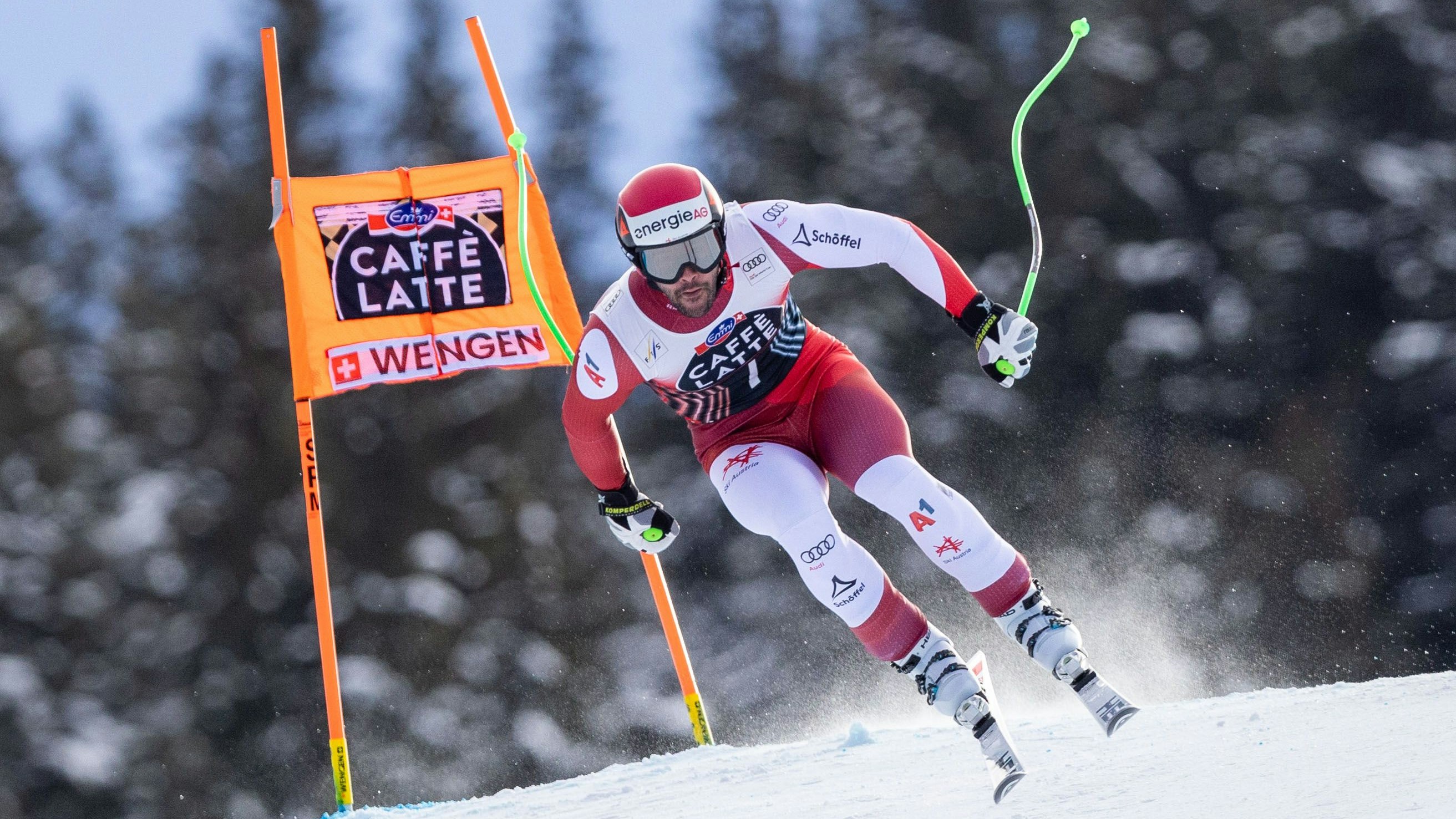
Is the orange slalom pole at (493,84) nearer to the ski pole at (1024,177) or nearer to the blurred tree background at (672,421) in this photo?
the ski pole at (1024,177)

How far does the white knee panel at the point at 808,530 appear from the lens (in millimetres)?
3783

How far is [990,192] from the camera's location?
736 inches

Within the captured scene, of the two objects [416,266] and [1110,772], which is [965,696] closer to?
[1110,772]

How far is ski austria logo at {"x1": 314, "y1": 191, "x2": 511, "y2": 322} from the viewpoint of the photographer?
6.14 meters

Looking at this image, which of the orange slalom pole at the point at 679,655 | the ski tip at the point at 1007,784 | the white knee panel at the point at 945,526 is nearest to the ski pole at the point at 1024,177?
the white knee panel at the point at 945,526

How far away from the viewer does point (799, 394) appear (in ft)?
14.1

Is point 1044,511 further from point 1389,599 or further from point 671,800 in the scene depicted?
point 671,800

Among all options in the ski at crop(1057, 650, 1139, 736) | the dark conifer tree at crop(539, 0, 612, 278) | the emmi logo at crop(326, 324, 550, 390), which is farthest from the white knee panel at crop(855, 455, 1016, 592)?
the dark conifer tree at crop(539, 0, 612, 278)

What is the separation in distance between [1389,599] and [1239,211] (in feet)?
18.7

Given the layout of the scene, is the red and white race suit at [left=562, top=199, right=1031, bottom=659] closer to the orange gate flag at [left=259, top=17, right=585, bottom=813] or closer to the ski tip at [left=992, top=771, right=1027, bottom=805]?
the ski tip at [left=992, top=771, right=1027, bottom=805]

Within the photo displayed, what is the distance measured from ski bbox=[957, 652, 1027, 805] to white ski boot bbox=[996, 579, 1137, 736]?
204 millimetres

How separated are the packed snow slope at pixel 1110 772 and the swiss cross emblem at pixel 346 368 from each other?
6.48 ft

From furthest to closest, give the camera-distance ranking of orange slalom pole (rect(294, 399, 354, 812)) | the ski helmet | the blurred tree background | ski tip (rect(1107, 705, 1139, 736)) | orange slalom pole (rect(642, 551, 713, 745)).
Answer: the blurred tree background < orange slalom pole (rect(642, 551, 713, 745)) < orange slalom pole (rect(294, 399, 354, 812)) < the ski helmet < ski tip (rect(1107, 705, 1139, 736))

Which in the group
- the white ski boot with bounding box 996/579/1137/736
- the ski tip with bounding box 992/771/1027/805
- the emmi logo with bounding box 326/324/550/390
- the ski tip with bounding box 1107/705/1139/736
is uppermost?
the emmi logo with bounding box 326/324/550/390
